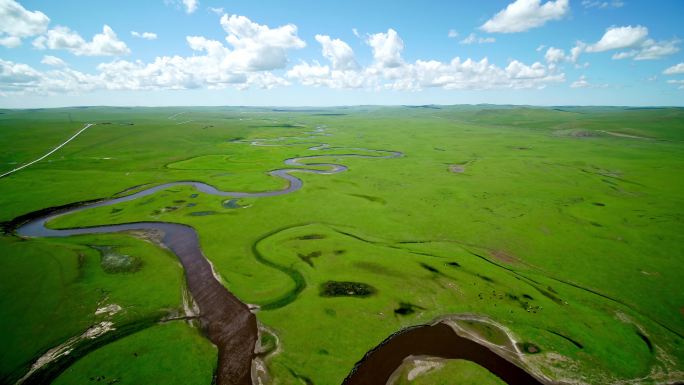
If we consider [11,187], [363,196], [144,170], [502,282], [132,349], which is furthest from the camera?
[144,170]

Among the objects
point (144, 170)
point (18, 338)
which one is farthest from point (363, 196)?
point (144, 170)

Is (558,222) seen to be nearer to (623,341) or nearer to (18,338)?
(623,341)

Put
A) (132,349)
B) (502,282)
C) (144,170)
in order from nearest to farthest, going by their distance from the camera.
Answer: (132,349) < (502,282) < (144,170)

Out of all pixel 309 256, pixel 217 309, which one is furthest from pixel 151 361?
pixel 309 256

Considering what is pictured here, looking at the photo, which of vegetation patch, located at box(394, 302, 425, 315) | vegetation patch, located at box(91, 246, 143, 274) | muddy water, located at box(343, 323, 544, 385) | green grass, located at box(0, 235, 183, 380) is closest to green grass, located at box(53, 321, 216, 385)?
green grass, located at box(0, 235, 183, 380)

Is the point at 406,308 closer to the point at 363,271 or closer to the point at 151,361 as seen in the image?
the point at 363,271

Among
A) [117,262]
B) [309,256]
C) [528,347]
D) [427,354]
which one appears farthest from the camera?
[309,256]
